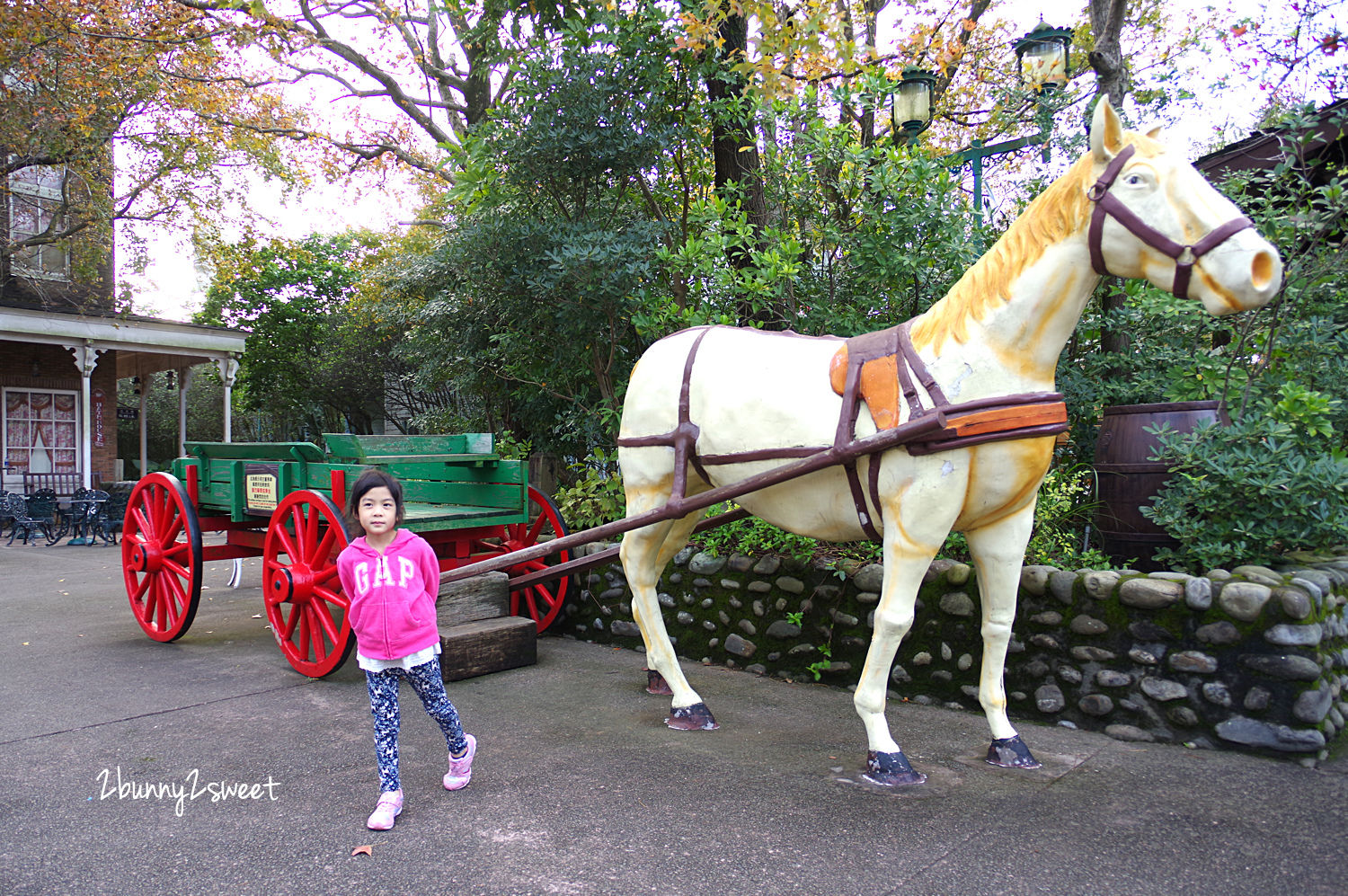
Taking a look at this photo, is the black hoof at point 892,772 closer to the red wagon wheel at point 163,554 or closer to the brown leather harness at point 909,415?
the brown leather harness at point 909,415

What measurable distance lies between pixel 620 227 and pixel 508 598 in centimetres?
283

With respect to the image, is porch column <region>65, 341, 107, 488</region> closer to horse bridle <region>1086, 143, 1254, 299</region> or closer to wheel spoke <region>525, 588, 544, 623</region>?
wheel spoke <region>525, 588, 544, 623</region>

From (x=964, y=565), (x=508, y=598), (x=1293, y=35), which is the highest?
(x=1293, y=35)

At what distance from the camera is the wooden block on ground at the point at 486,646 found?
434cm

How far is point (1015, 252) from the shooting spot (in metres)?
2.84

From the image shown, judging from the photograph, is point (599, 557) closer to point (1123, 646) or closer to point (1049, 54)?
point (1123, 646)

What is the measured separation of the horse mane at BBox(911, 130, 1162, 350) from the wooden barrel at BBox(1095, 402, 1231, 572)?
164 cm

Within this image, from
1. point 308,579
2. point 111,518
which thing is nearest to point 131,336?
point 111,518

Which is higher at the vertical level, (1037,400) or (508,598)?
(1037,400)

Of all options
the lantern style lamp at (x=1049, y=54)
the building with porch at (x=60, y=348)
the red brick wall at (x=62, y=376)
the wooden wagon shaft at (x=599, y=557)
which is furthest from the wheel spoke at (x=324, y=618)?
the red brick wall at (x=62, y=376)

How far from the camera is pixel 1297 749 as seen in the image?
10.0 ft

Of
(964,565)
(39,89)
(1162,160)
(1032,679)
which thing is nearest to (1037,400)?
(1162,160)

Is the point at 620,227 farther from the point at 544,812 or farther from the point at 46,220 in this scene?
the point at 46,220

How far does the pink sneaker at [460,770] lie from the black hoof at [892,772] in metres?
1.45
